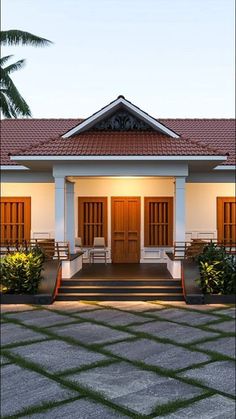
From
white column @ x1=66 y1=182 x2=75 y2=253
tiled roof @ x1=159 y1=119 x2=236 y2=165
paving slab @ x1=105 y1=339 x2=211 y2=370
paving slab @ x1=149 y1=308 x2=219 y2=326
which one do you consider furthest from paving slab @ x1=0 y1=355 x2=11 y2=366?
tiled roof @ x1=159 y1=119 x2=236 y2=165

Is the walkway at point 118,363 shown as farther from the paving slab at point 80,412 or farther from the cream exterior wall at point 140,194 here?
the cream exterior wall at point 140,194

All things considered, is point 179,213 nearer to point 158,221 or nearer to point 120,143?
point 120,143

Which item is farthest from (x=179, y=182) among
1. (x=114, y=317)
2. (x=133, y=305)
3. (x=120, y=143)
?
(x=114, y=317)

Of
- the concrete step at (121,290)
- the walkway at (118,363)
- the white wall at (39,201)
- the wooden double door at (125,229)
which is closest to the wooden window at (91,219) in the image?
the wooden double door at (125,229)

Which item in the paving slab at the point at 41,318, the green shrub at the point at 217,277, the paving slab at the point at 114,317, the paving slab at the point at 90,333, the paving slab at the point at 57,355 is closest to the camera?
the paving slab at the point at 57,355

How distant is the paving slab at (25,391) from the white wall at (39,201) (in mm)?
10759

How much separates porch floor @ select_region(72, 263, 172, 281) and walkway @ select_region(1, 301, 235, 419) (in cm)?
258

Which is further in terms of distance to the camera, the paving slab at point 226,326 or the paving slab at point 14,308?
the paving slab at point 14,308

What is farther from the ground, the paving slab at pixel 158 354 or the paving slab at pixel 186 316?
the paving slab at pixel 186 316

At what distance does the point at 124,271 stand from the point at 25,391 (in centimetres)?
915

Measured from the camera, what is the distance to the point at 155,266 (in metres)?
16.6

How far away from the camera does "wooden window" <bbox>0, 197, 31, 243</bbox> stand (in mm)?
17328

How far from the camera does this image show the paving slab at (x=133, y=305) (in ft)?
37.9

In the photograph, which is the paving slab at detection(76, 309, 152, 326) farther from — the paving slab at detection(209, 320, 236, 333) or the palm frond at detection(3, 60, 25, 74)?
the palm frond at detection(3, 60, 25, 74)
